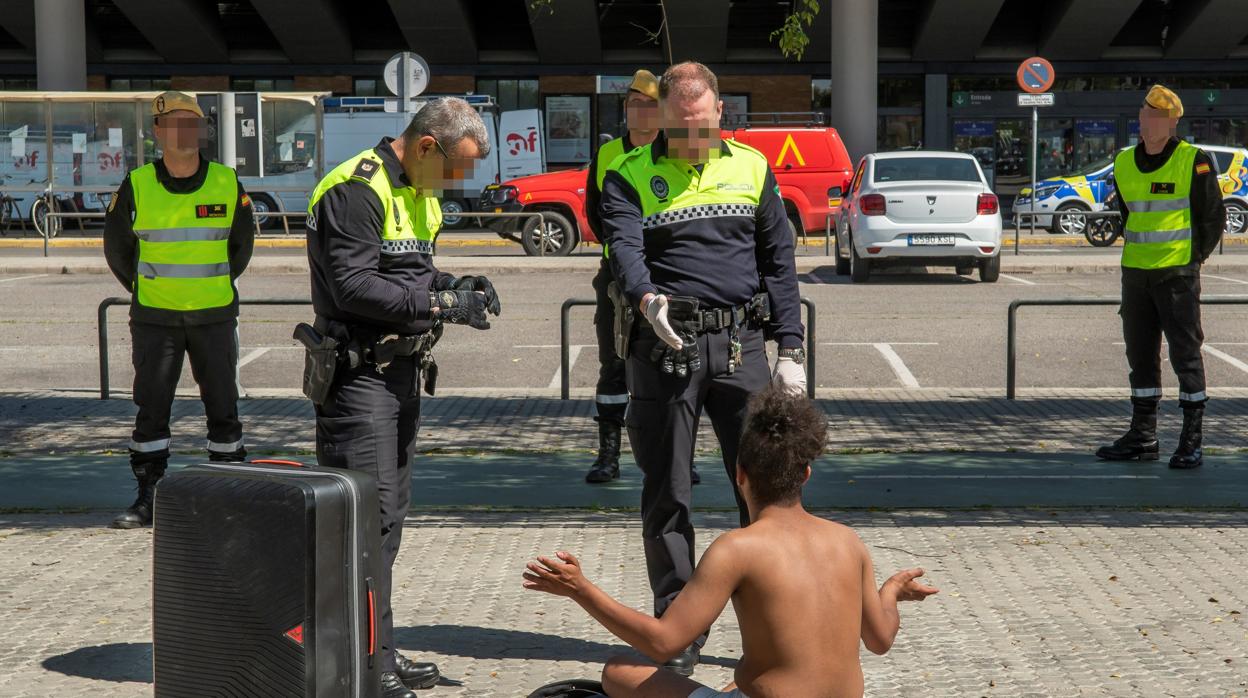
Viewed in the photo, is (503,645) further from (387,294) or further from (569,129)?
(569,129)

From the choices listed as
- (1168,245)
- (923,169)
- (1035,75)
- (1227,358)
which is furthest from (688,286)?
(1035,75)

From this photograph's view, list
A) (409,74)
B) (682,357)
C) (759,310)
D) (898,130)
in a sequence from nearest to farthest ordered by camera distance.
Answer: (682,357)
(759,310)
(409,74)
(898,130)

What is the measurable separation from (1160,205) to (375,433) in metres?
4.95

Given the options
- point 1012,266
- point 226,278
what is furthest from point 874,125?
point 226,278

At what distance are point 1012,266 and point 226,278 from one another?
53.8ft

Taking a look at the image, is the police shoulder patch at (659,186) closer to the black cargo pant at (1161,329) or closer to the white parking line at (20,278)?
the black cargo pant at (1161,329)

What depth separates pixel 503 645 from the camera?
17.2 ft

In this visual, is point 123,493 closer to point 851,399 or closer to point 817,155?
point 851,399

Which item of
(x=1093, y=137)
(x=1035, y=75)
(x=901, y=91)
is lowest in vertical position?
(x=1093, y=137)

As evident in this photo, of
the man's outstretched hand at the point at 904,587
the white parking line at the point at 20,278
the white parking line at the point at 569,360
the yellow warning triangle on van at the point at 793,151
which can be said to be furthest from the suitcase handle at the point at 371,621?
the yellow warning triangle on van at the point at 793,151

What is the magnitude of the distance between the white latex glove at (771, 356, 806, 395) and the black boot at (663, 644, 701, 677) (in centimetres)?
86

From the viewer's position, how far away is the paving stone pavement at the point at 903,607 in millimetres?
4852

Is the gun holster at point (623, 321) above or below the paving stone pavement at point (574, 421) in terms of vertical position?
above

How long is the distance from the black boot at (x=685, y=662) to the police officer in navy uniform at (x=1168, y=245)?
4179mm
